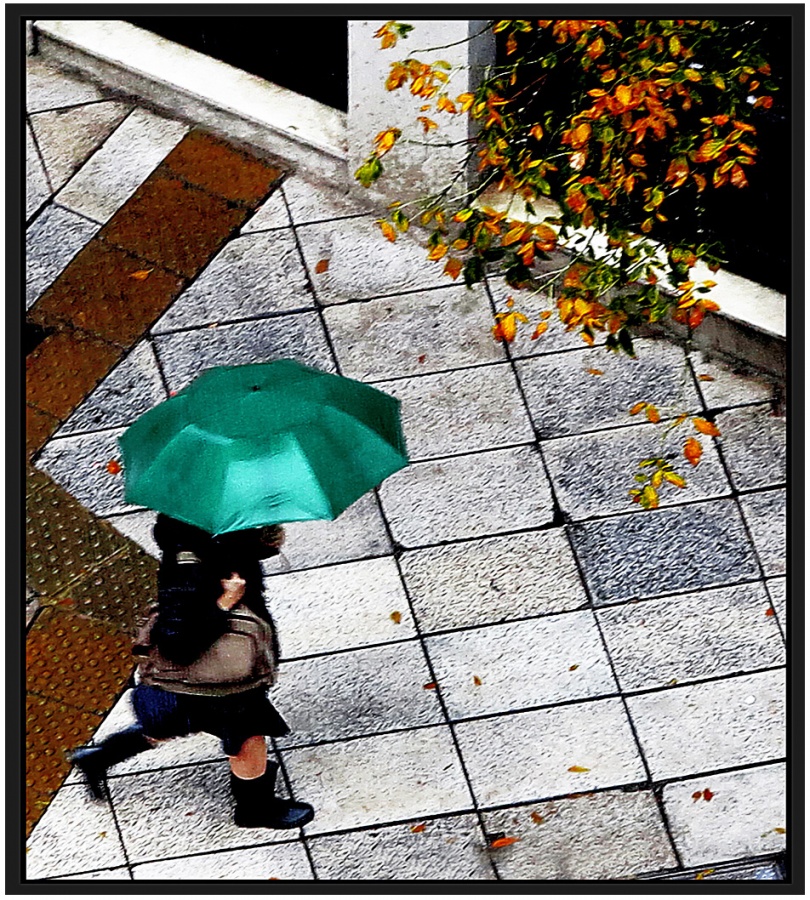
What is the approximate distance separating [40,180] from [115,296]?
96 cm

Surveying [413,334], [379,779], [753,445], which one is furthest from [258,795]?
[753,445]

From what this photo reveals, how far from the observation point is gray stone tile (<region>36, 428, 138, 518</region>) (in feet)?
19.2

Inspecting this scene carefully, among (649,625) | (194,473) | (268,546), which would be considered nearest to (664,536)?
(649,625)

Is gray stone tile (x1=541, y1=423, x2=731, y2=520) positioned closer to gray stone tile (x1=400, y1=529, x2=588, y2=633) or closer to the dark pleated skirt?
gray stone tile (x1=400, y1=529, x2=588, y2=633)

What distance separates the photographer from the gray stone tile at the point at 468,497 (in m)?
5.74

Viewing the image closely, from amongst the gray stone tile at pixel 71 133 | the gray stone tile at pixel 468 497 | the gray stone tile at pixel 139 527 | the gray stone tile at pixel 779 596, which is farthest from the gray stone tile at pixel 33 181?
the gray stone tile at pixel 779 596

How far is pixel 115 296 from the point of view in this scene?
642 centimetres

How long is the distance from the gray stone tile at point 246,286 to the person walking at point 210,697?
1872 millimetres

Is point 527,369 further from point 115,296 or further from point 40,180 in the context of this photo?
point 40,180

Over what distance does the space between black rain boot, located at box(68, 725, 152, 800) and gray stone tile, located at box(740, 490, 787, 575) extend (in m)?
2.92

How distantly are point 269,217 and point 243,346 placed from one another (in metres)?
0.84

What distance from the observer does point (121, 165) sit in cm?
685

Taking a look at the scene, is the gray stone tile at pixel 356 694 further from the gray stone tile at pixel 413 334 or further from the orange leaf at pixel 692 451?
the orange leaf at pixel 692 451

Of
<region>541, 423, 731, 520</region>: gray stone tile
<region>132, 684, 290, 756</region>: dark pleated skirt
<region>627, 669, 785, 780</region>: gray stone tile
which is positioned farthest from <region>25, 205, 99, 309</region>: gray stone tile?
<region>627, 669, 785, 780</region>: gray stone tile
